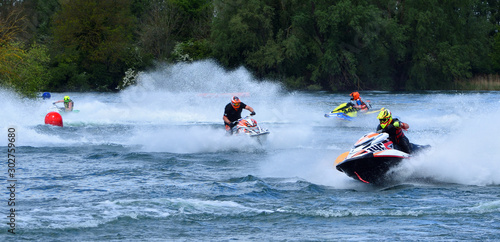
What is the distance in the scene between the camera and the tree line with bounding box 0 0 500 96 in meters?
58.2

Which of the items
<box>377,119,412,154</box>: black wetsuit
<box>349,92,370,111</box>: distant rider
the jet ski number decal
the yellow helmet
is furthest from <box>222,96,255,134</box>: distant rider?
<box>349,92,370,111</box>: distant rider

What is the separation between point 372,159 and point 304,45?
49.1 metres

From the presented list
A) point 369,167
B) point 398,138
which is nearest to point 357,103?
point 398,138

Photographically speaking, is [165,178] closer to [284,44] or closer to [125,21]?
[284,44]

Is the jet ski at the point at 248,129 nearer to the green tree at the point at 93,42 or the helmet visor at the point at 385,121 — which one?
the helmet visor at the point at 385,121

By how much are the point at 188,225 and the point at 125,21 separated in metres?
61.5

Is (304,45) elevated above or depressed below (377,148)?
above

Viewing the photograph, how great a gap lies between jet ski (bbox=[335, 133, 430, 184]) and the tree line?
4635 centimetres

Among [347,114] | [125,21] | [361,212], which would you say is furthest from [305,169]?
[125,21]

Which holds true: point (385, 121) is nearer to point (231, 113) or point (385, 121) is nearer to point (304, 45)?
point (231, 113)

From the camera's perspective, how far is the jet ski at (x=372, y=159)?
10930 mm

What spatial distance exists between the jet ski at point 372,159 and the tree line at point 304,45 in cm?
4635

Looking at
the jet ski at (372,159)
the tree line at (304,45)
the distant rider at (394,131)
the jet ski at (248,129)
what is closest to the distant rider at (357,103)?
the jet ski at (248,129)

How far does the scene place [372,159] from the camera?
35.9ft
